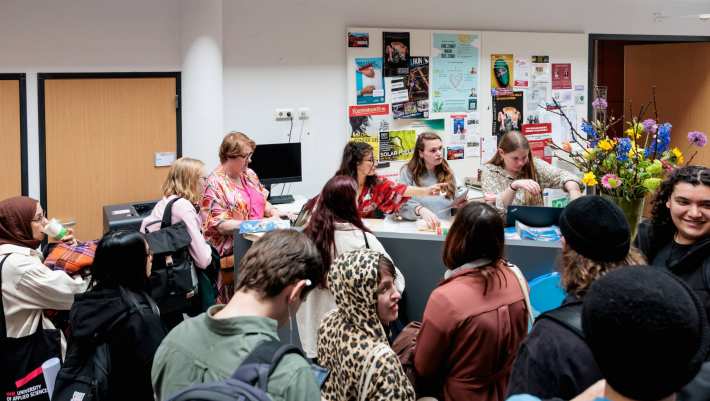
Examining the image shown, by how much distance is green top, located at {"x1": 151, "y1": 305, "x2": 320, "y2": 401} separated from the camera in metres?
1.40

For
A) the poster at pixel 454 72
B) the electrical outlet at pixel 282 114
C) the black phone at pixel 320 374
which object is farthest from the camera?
the poster at pixel 454 72

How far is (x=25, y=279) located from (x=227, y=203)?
4.53ft

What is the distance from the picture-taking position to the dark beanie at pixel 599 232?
1755mm

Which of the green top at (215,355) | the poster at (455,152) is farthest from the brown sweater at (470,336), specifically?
the poster at (455,152)

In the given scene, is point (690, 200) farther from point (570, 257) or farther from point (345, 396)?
point (345, 396)

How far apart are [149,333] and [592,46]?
590 cm

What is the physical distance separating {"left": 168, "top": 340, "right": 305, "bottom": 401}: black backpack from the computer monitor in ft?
13.6

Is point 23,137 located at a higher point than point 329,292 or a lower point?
higher

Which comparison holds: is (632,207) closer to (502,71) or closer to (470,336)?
(470,336)

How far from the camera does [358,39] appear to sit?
5988mm

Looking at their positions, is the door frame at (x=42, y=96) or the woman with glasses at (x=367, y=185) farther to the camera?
the door frame at (x=42, y=96)

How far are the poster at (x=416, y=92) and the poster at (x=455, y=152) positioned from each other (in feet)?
1.30

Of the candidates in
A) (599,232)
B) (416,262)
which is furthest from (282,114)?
(599,232)

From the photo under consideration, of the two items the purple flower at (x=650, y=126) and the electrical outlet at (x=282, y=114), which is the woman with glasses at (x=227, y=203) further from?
the purple flower at (x=650, y=126)
